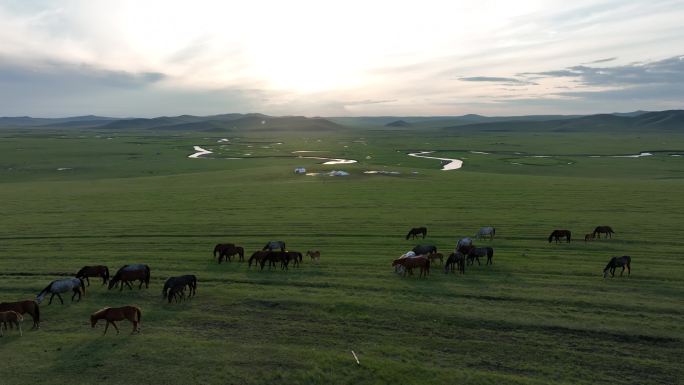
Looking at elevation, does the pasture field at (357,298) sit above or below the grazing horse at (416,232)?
below

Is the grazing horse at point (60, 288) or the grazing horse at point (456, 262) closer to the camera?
the grazing horse at point (60, 288)

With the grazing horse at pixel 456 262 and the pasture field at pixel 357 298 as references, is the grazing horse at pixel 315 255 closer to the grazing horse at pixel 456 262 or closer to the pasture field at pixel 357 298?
the pasture field at pixel 357 298

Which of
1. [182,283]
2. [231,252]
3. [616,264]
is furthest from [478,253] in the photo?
[182,283]

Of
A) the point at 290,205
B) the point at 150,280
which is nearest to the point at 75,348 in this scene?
the point at 150,280

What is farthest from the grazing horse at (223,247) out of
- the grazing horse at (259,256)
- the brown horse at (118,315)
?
the brown horse at (118,315)

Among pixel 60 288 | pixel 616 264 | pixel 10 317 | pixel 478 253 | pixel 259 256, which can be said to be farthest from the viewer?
pixel 259 256

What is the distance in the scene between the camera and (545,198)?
4747cm

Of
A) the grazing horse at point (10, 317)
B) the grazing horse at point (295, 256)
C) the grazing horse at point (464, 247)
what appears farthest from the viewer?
the grazing horse at point (464, 247)

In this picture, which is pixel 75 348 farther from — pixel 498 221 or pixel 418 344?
pixel 498 221

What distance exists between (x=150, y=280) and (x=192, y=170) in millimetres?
A: 74888

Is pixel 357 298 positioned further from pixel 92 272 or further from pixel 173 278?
pixel 92 272

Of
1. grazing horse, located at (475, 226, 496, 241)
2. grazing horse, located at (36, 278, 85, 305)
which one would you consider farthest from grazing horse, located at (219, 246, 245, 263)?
grazing horse, located at (475, 226, 496, 241)

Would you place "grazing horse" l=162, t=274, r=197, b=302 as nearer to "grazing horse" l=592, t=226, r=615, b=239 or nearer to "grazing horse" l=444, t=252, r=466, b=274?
"grazing horse" l=444, t=252, r=466, b=274

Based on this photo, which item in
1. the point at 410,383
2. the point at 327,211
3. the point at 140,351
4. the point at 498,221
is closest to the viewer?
the point at 410,383
